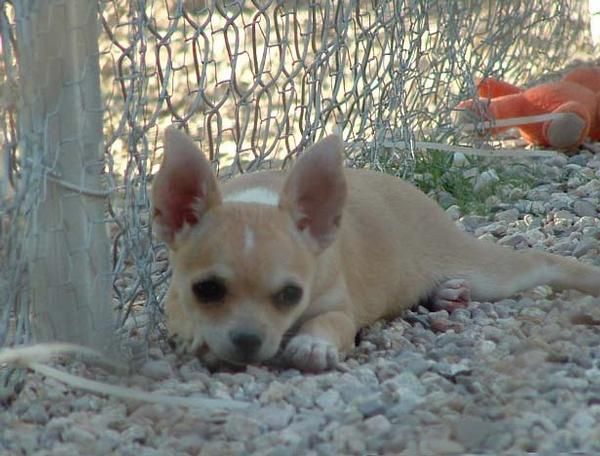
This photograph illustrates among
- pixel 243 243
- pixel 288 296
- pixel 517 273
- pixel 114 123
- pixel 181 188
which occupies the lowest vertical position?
pixel 517 273

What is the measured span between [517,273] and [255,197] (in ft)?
3.59

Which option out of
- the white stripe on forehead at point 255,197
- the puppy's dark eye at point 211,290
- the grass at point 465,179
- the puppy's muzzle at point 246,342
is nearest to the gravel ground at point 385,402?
the puppy's muzzle at point 246,342

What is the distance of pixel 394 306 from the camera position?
14.2 feet

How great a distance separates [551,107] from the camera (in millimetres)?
6395

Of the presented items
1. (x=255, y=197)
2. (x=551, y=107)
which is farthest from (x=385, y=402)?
(x=551, y=107)

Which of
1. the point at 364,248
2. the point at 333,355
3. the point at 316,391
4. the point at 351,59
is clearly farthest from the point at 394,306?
the point at 351,59

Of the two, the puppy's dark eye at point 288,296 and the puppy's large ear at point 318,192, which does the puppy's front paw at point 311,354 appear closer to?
the puppy's dark eye at point 288,296

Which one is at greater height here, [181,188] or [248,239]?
[181,188]

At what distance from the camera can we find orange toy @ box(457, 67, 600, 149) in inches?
248

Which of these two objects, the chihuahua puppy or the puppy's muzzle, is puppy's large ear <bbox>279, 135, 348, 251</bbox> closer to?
the chihuahua puppy

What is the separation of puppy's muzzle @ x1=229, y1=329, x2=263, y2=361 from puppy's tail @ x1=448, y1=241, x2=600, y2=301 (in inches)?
49.1

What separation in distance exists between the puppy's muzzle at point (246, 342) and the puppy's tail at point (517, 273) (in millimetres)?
1248

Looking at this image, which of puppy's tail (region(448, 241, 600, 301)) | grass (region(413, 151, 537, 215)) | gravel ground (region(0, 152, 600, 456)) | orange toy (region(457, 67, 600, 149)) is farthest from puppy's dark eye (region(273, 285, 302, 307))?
orange toy (region(457, 67, 600, 149))

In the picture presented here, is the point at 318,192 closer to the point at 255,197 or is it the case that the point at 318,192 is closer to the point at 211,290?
the point at 255,197
